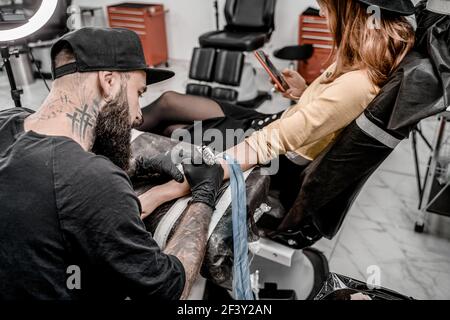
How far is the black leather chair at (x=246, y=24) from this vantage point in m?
3.39

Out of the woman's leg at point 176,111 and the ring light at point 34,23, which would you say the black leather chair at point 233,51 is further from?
the ring light at point 34,23

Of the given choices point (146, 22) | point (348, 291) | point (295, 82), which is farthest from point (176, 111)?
point (146, 22)

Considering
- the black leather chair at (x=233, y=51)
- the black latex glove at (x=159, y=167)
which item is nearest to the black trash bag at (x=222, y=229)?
the black latex glove at (x=159, y=167)

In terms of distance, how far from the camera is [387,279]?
71.4 inches

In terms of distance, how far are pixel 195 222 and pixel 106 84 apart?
40cm

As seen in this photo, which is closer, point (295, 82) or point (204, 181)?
point (204, 181)

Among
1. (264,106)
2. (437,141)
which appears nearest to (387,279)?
(437,141)

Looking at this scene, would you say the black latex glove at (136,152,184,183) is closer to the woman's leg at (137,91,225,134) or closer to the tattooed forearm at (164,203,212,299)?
the tattooed forearm at (164,203,212,299)

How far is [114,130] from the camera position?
3.33ft

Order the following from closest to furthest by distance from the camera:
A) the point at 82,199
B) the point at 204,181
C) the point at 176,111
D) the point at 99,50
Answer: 1. the point at 82,199
2. the point at 99,50
3. the point at 204,181
4. the point at 176,111

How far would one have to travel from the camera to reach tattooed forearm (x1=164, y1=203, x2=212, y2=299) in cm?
98

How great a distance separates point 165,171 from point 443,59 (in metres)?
0.88

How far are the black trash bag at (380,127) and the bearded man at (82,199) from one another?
0.54 m

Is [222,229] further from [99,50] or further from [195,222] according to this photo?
[99,50]
